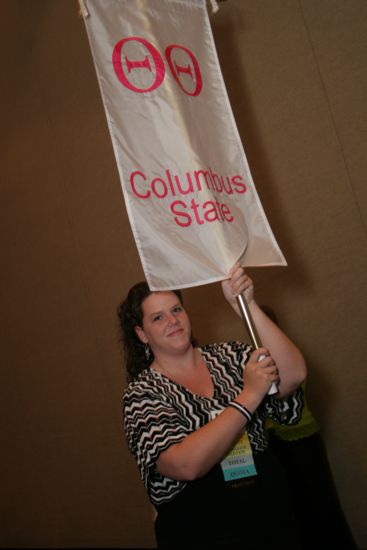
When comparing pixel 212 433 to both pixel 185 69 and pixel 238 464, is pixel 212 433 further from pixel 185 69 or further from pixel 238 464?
pixel 185 69

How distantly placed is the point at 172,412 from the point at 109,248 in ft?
7.45

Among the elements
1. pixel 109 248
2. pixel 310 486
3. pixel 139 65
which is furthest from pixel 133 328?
pixel 109 248

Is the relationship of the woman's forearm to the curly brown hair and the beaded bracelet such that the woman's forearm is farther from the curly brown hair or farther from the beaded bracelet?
the curly brown hair

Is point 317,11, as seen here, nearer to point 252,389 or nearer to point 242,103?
point 242,103

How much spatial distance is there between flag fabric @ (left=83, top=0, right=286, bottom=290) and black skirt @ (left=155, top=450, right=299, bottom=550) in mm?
599

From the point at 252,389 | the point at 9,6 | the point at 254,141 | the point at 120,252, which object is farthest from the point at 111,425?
the point at 9,6

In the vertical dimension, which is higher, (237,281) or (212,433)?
(237,281)

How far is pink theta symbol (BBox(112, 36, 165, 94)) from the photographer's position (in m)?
1.56

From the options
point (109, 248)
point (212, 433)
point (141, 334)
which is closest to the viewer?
point (212, 433)

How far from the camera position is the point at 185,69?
1659 mm

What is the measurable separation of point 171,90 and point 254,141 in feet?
4.29

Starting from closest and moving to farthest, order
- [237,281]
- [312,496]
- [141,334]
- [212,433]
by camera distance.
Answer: [212,433], [237,281], [141,334], [312,496]

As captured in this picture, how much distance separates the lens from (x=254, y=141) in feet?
9.25

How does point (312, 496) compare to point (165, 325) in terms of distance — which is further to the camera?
point (312, 496)
